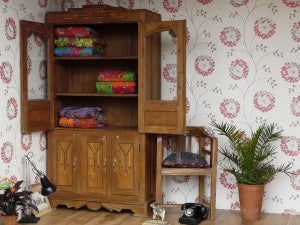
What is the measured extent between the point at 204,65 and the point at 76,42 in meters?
1.27

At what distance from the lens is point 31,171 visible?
5184 millimetres

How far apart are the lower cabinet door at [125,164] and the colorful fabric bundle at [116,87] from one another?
16.4 inches

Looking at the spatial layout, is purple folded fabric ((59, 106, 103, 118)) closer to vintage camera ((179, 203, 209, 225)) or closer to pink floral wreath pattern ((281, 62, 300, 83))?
vintage camera ((179, 203, 209, 225))

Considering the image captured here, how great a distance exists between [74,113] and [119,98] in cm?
52

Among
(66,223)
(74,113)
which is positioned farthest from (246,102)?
(66,223)

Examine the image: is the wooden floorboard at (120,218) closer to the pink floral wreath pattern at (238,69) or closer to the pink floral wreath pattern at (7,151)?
the pink floral wreath pattern at (7,151)

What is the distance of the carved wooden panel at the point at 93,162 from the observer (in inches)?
206

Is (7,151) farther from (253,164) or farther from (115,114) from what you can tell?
(253,164)

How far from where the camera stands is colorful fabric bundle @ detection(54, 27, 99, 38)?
522 cm

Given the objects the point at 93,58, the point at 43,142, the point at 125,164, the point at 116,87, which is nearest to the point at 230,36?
the point at 116,87

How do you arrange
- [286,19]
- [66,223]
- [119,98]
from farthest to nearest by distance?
[119,98] < [286,19] < [66,223]

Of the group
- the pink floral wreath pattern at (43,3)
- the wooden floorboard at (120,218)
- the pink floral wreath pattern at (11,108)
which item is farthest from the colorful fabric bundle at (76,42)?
the wooden floorboard at (120,218)

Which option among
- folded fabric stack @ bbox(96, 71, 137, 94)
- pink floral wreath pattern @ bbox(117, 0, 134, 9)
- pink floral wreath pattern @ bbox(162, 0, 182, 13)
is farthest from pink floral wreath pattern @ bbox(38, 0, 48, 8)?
pink floral wreath pattern @ bbox(162, 0, 182, 13)

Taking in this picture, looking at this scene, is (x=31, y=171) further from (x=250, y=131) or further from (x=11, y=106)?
(x=250, y=131)
